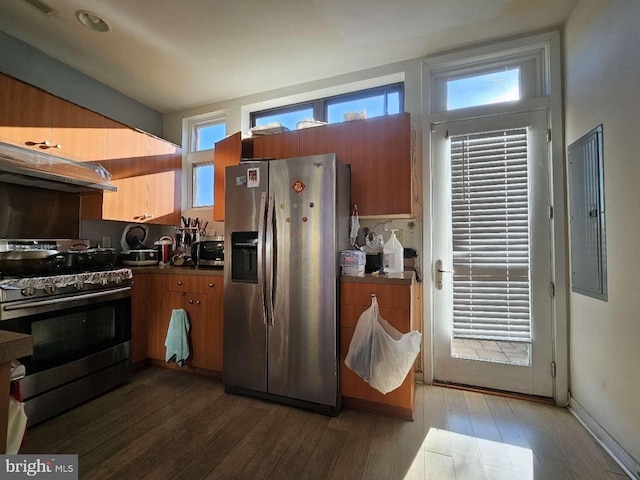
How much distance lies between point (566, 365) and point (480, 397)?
65cm

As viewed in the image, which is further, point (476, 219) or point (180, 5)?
point (476, 219)

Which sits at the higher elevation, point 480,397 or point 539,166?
point 539,166

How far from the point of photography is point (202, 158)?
3465mm

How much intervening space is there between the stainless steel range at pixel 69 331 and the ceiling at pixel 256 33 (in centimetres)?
173

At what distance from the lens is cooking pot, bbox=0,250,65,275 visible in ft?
5.93

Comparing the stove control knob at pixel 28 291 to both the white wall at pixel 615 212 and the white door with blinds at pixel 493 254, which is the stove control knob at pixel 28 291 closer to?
the white door with blinds at pixel 493 254

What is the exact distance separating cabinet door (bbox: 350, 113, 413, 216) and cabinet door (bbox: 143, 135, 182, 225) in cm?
219

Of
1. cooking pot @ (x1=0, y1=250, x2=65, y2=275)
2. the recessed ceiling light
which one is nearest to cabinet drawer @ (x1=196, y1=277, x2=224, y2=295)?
cooking pot @ (x1=0, y1=250, x2=65, y2=275)

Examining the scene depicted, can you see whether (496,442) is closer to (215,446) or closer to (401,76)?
(215,446)

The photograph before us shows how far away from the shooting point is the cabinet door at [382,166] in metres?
2.26

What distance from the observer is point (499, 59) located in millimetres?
2365

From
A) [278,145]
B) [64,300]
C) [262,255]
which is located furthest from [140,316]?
[278,145]

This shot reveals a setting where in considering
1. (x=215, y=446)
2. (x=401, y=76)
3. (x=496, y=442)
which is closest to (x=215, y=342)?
(x=215, y=446)

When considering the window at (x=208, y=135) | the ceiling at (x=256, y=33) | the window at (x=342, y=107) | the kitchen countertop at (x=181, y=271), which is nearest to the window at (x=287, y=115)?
the window at (x=342, y=107)
